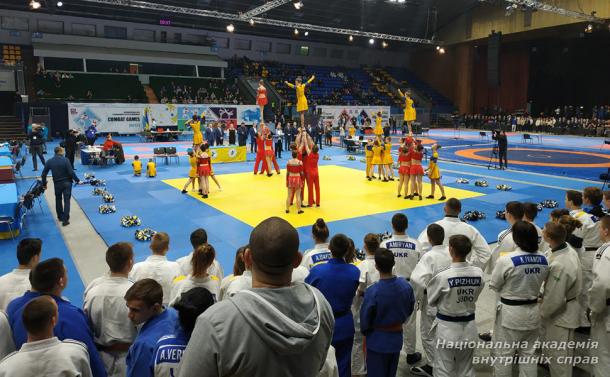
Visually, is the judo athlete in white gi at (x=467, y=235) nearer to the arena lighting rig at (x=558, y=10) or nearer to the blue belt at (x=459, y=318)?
the blue belt at (x=459, y=318)

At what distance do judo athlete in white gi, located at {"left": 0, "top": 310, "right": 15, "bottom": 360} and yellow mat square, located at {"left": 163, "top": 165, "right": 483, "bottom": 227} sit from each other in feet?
25.0

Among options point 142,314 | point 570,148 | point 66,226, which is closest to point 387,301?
point 142,314

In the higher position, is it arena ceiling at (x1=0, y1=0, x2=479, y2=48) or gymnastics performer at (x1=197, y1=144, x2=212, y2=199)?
arena ceiling at (x1=0, y1=0, x2=479, y2=48)

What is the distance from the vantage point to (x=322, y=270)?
431cm

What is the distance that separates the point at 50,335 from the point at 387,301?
269cm

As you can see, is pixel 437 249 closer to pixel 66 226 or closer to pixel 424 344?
pixel 424 344

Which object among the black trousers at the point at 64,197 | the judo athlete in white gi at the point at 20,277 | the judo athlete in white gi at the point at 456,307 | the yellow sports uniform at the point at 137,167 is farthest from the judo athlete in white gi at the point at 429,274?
the yellow sports uniform at the point at 137,167

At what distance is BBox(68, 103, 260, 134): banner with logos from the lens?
30.2 metres

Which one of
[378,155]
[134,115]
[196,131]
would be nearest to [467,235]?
[378,155]

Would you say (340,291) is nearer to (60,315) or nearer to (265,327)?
(60,315)

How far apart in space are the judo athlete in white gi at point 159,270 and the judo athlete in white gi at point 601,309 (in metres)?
4.39

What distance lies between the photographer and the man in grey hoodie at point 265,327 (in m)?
1.79

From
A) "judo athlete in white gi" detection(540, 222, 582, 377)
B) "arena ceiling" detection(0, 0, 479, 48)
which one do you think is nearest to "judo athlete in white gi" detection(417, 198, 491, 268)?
"judo athlete in white gi" detection(540, 222, 582, 377)

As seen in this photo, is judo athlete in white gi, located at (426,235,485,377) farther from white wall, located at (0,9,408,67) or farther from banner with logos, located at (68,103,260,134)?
white wall, located at (0,9,408,67)
